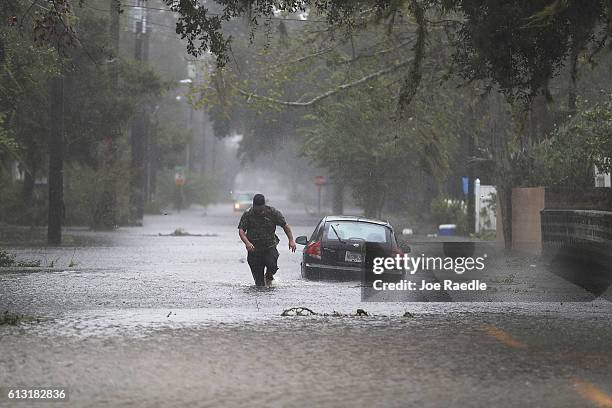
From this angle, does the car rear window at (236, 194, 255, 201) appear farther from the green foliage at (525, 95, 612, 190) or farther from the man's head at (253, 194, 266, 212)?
the man's head at (253, 194, 266, 212)

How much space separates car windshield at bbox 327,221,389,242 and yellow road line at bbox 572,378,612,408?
10881mm

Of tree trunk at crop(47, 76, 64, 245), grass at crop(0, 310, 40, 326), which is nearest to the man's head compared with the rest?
grass at crop(0, 310, 40, 326)

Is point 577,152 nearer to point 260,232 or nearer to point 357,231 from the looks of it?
point 357,231

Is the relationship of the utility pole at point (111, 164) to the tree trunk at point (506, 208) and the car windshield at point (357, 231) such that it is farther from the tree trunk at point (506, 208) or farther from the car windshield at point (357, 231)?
the car windshield at point (357, 231)

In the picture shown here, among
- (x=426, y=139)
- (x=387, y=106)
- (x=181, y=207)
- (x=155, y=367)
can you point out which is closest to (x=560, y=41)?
(x=155, y=367)

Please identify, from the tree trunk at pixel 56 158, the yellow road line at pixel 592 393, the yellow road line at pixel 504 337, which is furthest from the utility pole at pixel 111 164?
the yellow road line at pixel 592 393

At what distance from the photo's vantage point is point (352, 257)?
19.6m

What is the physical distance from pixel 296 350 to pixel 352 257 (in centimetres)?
921

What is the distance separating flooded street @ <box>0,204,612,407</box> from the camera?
843 centimetres

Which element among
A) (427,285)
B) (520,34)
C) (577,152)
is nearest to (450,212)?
(577,152)

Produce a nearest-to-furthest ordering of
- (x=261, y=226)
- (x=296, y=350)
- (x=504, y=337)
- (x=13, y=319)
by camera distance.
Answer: (x=296, y=350) → (x=504, y=337) → (x=13, y=319) → (x=261, y=226)

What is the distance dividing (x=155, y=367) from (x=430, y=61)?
77.8 ft

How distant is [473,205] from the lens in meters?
41.6

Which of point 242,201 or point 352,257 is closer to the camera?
point 352,257
